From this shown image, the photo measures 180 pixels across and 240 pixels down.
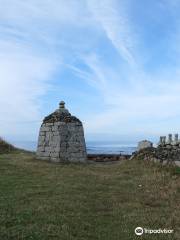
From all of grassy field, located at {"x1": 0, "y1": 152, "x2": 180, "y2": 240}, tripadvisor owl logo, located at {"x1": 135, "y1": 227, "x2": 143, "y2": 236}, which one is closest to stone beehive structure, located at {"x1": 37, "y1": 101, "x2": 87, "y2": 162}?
grassy field, located at {"x1": 0, "y1": 152, "x2": 180, "y2": 240}

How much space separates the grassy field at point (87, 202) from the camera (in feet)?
24.8

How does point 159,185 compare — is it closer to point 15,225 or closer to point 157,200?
point 157,200

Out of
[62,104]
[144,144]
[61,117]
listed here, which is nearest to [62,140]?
[61,117]

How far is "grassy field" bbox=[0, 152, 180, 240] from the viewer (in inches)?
298

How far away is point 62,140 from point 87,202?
940 cm

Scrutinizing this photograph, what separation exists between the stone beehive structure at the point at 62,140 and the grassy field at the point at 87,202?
309 centimetres

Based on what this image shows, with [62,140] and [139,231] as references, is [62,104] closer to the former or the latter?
[62,140]

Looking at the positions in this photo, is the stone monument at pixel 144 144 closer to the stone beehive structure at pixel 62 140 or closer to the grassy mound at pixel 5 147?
the stone beehive structure at pixel 62 140

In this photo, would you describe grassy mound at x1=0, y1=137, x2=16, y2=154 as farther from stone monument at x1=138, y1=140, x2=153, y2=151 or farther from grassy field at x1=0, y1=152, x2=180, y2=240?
grassy field at x1=0, y1=152, x2=180, y2=240

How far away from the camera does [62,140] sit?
19.4m

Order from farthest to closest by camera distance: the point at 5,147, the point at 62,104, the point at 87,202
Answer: the point at 5,147 < the point at 62,104 < the point at 87,202

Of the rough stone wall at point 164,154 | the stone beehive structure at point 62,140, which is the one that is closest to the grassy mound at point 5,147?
the stone beehive structure at point 62,140

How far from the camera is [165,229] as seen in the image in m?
7.93

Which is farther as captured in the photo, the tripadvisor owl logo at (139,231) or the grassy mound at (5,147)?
the grassy mound at (5,147)
